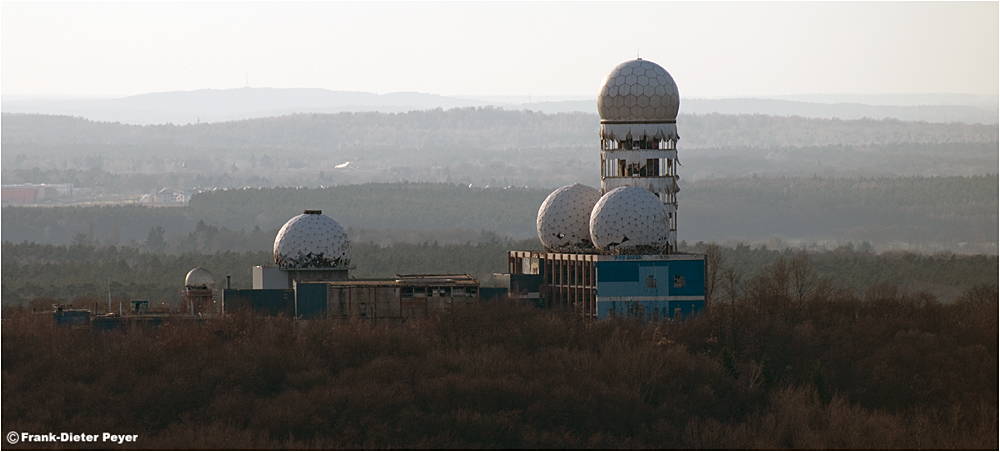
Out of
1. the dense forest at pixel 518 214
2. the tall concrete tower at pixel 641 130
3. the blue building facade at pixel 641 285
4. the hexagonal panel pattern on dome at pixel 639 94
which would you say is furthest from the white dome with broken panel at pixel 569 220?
the dense forest at pixel 518 214

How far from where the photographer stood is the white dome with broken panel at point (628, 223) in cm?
6531

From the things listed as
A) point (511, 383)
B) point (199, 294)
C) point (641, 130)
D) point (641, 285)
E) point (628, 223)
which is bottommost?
point (511, 383)

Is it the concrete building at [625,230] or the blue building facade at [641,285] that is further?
the concrete building at [625,230]

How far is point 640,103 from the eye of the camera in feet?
227

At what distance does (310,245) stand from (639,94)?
16491 mm

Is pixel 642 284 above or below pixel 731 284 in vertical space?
above

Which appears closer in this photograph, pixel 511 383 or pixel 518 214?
pixel 511 383

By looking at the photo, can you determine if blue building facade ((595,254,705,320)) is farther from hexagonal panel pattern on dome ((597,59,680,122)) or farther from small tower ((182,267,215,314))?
small tower ((182,267,215,314))

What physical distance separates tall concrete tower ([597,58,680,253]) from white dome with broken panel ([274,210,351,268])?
1266cm

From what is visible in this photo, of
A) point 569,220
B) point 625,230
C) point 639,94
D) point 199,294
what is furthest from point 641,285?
point 199,294

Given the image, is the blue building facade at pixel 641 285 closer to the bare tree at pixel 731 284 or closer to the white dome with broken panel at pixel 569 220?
the white dome with broken panel at pixel 569 220

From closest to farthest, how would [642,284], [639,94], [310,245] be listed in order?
[642,284] → [639,94] → [310,245]

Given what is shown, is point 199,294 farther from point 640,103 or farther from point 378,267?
point 378,267

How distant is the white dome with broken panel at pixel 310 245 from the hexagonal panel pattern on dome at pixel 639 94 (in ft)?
45.4
